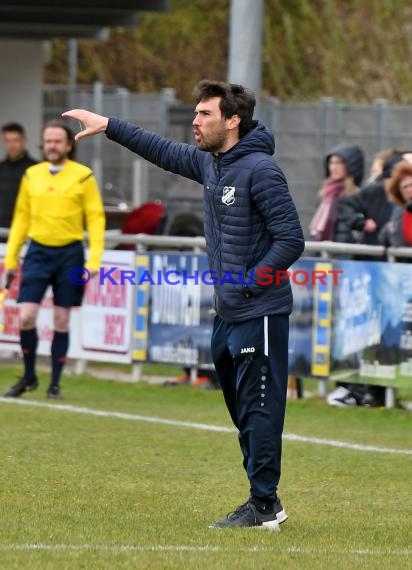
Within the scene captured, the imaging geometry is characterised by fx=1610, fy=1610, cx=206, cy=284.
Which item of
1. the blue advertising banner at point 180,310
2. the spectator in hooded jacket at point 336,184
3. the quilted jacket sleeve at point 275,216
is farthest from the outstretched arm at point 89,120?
the spectator in hooded jacket at point 336,184

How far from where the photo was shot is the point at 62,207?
40.5 ft

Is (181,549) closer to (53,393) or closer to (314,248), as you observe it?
(53,393)

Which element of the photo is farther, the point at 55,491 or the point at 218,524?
the point at 55,491

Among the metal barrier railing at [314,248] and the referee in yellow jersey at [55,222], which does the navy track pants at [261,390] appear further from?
the metal barrier railing at [314,248]

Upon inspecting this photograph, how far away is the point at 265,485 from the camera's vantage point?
747 centimetres

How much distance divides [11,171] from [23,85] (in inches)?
235

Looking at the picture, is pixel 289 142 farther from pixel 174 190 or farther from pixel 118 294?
pixel 118 294

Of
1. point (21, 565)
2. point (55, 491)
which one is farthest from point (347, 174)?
point (21, 565)

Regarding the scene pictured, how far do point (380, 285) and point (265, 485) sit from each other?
545 centimetres

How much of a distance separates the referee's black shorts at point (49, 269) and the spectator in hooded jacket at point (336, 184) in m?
2.50

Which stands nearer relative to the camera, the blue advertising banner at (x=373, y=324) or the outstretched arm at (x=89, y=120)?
the outstretched arm at (x=89, y=120)

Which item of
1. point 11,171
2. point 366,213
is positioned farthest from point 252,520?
point 11,171

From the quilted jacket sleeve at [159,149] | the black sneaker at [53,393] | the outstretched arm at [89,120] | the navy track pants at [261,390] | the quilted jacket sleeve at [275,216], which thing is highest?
the outstretched arm at [89,120]

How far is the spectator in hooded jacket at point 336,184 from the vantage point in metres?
14.0
